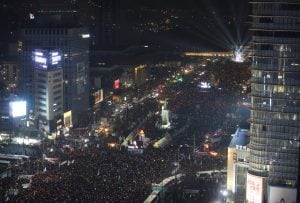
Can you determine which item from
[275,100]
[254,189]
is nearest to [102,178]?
[254,189]

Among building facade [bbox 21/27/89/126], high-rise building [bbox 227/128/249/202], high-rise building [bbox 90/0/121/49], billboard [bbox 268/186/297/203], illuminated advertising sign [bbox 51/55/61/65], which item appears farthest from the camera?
high-rise building [bbox 90/0/121/49]

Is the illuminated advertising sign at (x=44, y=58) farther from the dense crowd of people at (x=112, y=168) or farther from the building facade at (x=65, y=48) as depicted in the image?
the dense crowd of people at (x=112, y=168)

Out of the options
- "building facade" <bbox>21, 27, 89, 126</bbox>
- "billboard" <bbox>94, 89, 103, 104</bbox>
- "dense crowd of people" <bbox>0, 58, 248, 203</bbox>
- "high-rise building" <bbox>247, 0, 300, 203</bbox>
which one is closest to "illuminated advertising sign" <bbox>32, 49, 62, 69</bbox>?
"building facade" <bbox>21, 27, 89, 126</bbox>

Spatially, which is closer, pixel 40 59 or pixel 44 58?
pixel 44 58

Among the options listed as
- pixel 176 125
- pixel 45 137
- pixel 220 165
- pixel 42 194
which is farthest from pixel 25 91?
pixel 42 194

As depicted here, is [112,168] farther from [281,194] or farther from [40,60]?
[40,60]

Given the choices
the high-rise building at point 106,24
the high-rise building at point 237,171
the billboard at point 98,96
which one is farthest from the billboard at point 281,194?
the high-rise building at point 106,24

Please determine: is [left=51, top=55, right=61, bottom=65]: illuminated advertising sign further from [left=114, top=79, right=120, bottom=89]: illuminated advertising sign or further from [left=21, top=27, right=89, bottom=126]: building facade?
[left=114, top=79, right=120, bottom=89]: illuminated advertising sign

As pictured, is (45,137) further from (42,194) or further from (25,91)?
(42,194)

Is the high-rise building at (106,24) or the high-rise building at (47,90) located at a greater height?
the high-rise building at (106,24)
